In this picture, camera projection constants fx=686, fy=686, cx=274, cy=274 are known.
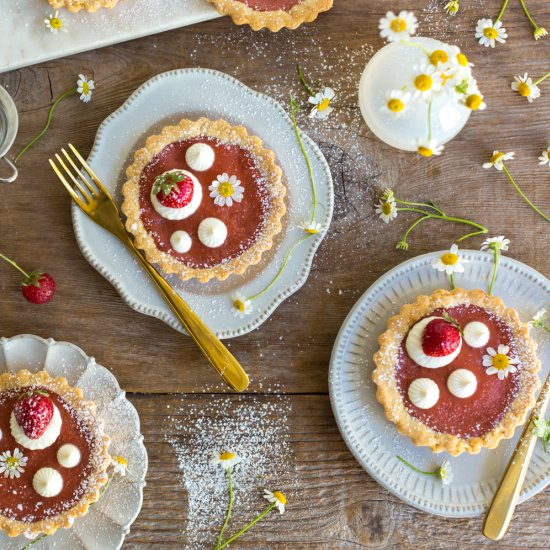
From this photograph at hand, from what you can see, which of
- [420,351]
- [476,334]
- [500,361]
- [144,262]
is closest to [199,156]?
[144,262]

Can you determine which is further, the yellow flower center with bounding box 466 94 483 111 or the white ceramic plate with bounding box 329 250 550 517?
the white ceramic plate with bounding box 329 250 550 517

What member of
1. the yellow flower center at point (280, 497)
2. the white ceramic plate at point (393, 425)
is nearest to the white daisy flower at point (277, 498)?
the yellow flower center at point (280, 497)

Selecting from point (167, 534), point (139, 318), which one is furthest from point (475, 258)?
point (167, 534)

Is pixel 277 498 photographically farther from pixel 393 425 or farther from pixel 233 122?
pixel 233 122

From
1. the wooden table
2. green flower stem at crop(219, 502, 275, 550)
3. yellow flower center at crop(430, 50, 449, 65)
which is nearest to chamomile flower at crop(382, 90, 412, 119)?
yellow flower center at crop(430, 50, 449, 65)

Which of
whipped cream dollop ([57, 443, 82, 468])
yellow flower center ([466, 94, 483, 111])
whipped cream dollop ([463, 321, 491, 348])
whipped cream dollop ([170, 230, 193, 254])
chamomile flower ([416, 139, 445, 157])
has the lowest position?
whipped cream dollop ([463, 321, 491, 348])

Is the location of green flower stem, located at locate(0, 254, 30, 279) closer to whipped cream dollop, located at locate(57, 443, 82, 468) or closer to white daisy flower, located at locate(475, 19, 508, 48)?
whipped cream dollop, located at locate(57, 443, 82, 468)
